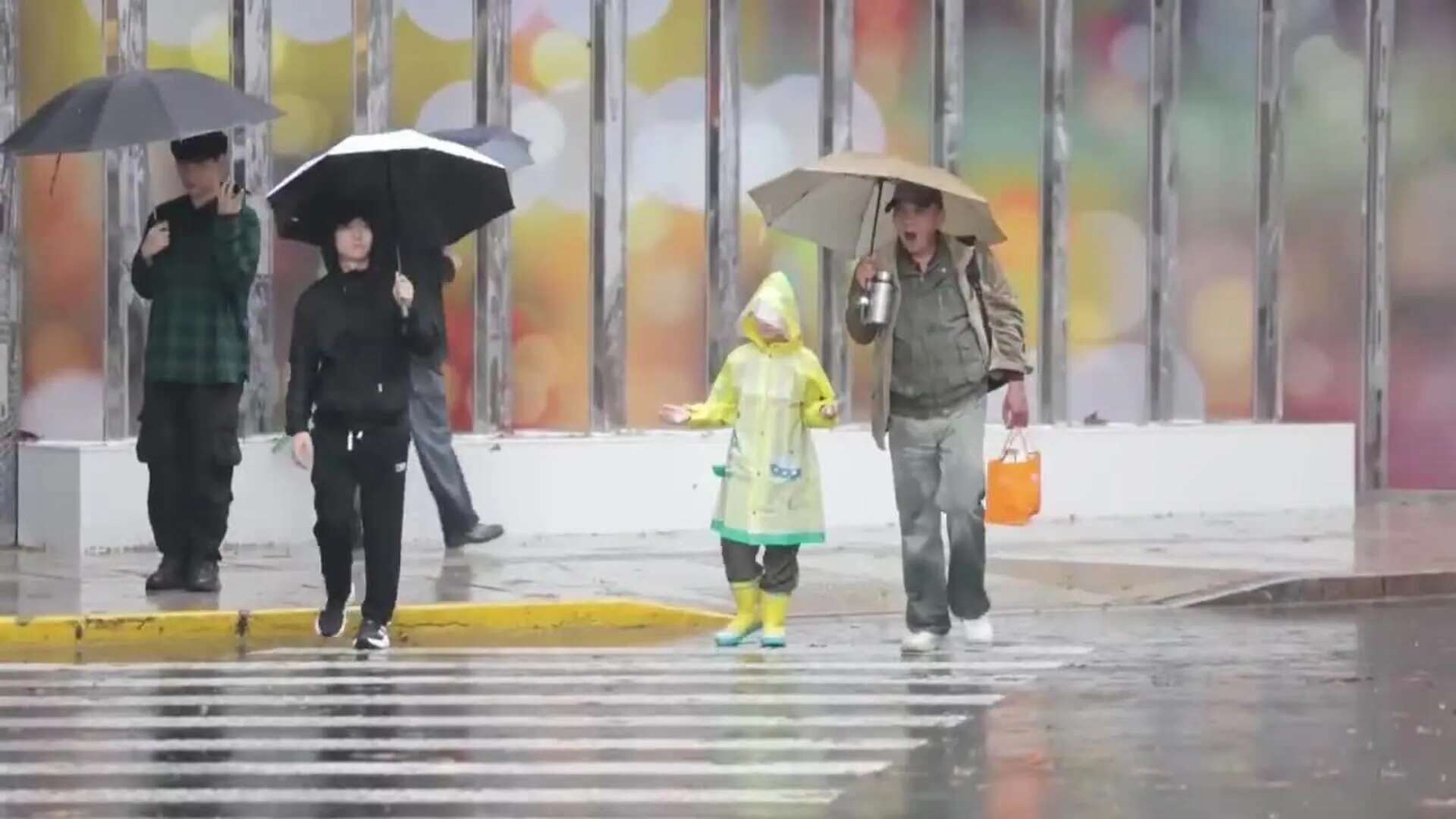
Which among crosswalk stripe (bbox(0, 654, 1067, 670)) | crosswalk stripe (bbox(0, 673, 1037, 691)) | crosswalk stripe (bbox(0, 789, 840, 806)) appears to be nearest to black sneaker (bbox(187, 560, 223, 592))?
crosswalk stripe (bbox(0, 654, 1067, 670))

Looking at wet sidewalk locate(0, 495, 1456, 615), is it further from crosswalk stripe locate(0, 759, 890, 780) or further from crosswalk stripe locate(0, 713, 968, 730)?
crosswalk stripe locate(0, 759, 890, 780)

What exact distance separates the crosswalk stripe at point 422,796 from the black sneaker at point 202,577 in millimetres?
5156

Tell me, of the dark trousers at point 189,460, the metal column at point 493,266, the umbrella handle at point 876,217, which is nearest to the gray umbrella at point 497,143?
the metal column at point 493,266

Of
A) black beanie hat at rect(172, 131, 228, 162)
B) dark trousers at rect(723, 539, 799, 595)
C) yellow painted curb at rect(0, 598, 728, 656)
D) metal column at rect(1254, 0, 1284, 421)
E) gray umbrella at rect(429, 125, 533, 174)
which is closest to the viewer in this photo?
dark trousers at rect(723, 539, 799, 595)

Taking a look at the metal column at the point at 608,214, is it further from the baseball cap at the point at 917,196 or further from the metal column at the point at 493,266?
the baseball cap at the point at 917,196

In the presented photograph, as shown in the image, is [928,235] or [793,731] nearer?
[793,731]

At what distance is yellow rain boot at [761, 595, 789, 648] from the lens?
1211 centimetres

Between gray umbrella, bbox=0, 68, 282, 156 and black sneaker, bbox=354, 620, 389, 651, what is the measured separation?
98.4 inches

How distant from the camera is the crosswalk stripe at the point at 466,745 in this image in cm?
909

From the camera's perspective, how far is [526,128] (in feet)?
57.8

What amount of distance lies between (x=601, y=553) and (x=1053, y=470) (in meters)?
4.36

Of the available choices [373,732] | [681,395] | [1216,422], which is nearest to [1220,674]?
[373,732]

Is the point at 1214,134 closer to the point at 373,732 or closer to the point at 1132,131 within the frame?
the point at 1132,131

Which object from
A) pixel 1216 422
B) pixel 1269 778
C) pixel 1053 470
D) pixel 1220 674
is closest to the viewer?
pixel 1269 778
